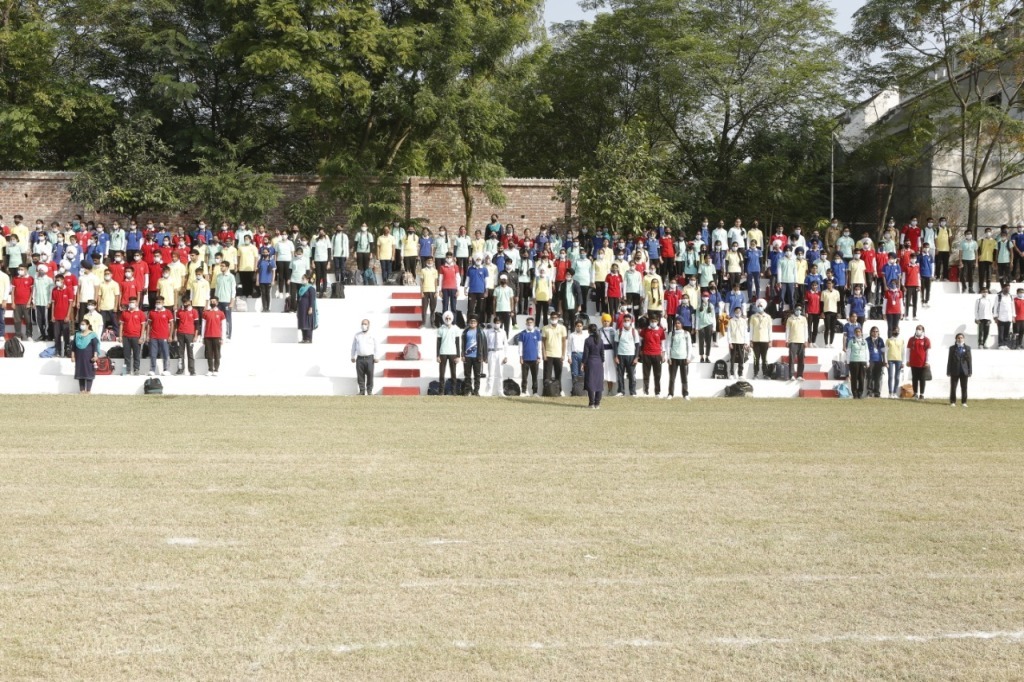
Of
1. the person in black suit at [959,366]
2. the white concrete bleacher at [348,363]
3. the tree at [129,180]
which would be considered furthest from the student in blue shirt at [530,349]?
the tree at [129,180]

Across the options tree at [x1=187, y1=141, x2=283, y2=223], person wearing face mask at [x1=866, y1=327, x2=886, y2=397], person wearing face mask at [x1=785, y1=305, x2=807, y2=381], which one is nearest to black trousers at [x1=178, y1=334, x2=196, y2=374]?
tree at [x1=187, y1=141, x2=283, y2=223]

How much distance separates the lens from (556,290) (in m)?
25.5

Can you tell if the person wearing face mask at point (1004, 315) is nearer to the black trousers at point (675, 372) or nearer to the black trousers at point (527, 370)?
the black trousers at point (675, 372)

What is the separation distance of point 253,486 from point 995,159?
30.9 meters

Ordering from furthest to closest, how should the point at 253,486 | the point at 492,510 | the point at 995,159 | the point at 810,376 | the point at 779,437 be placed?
the point at 995,159 → the point at 810,376 → the point at 779,437 → the point at 253,486 → the point at 492,510

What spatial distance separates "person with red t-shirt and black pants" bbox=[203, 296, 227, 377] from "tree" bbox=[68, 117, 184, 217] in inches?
479

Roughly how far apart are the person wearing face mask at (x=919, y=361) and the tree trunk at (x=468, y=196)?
16.0 meters

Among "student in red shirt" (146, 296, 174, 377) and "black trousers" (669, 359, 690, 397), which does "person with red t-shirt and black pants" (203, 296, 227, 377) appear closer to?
"student in red shirt" (146, 296, 174, 377)

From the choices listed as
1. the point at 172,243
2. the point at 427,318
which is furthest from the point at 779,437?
the point at 172,243

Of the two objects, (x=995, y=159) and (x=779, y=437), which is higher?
(x=995, y=159)

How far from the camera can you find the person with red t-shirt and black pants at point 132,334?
21.5 meters

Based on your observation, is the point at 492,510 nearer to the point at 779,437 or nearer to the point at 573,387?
the point at 779,437

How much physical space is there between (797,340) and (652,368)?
10.6ft

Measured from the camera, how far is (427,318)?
2564 cm
